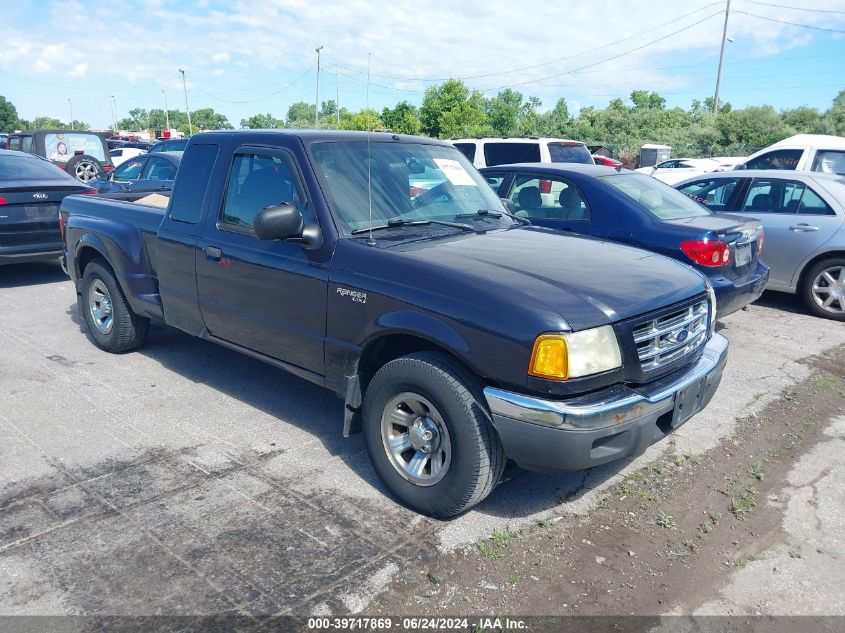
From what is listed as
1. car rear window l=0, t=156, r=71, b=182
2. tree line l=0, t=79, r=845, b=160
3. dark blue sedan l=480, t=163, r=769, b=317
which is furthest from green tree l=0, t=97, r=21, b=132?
dark blue sedan l=480, t=163, r=769, b=317

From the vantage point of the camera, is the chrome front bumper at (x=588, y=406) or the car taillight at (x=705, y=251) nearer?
the chrome front bumper at (x=588, y=406)

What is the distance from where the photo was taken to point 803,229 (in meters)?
7.75

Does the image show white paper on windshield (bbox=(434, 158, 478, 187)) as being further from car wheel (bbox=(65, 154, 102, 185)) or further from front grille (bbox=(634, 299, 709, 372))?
car wheel (bbox=(65, 154, 102, 185))

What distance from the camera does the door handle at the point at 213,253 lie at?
4.50 metres

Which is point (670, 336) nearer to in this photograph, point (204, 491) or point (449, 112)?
point (204, 491)

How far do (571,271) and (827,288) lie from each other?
571 centimetres

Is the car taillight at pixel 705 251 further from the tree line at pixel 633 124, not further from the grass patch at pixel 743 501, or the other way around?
the tree line at pixel 633 124

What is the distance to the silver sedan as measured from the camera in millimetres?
7660

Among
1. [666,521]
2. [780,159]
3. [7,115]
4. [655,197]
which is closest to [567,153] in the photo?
[780,159]

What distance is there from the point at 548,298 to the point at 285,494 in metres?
1.81

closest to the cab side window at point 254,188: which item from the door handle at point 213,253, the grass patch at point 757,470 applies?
the door handle at point 213,253

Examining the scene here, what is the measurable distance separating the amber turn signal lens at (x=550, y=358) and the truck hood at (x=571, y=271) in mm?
118

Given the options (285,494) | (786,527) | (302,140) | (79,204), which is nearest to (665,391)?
(786,527)

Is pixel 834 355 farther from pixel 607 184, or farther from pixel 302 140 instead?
pixel 302 140
